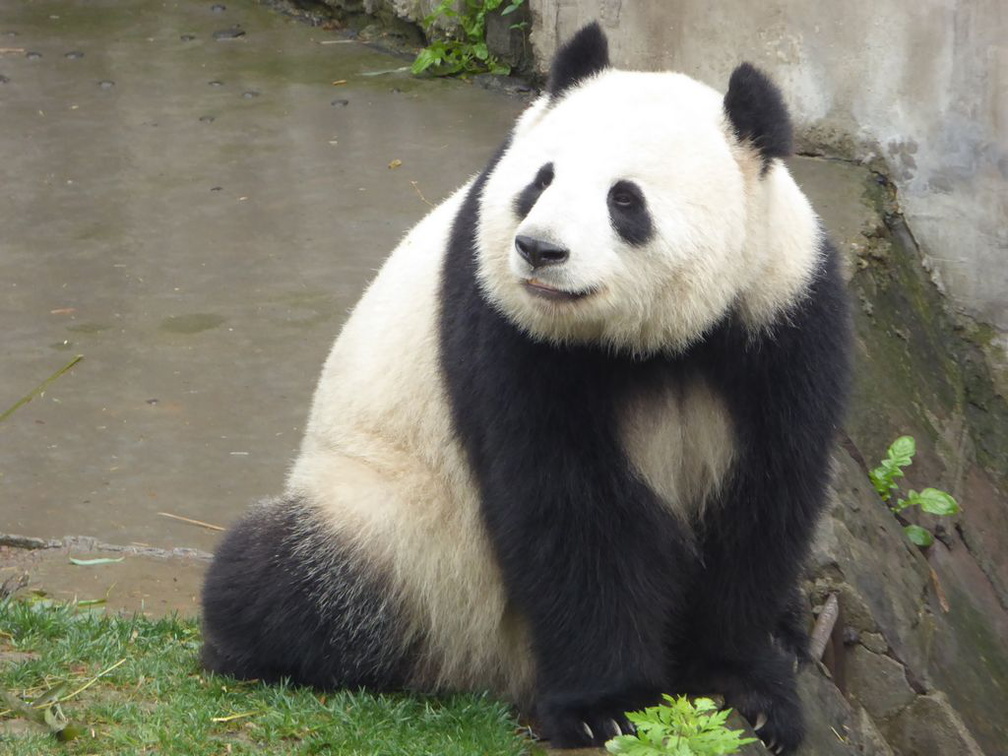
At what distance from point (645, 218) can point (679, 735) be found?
1.16 metres

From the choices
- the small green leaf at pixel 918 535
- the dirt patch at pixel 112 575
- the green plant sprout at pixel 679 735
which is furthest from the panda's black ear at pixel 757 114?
the small green leaf at pixel 918 535

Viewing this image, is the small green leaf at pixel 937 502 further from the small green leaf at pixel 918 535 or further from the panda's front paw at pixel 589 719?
the panda's front paw at pixel 589 719

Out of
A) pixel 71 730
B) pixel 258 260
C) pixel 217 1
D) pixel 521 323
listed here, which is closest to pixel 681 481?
pixel 521 323

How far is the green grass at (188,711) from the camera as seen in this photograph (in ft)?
11.8

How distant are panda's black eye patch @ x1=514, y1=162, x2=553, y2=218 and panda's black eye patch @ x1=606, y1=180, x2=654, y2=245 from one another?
167mm

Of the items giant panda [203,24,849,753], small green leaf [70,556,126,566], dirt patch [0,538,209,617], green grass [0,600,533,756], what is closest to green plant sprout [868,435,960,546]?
giant panda [203,24,849,753]

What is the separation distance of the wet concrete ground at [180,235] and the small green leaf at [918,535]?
1.46 m

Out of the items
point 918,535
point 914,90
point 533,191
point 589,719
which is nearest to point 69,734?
point 589,719

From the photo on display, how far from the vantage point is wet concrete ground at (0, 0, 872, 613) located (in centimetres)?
584

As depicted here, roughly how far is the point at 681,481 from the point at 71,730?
166 cm

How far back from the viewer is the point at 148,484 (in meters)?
5.88

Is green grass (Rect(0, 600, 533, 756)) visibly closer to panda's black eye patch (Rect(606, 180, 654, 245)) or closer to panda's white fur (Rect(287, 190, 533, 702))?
panda's white fur (Rect(287, 190, 533, 702))

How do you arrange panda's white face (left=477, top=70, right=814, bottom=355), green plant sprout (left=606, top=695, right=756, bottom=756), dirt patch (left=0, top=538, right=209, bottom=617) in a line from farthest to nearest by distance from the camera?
dirt patch (left=0, top=538, right=209, bottom=617)
panda's white face (left=477, top=70, right=814, bottom=355)
green plant sprout (left=606, top=695, right=756, bottom=756)

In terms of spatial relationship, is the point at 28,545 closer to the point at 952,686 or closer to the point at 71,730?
the point at 71,730
